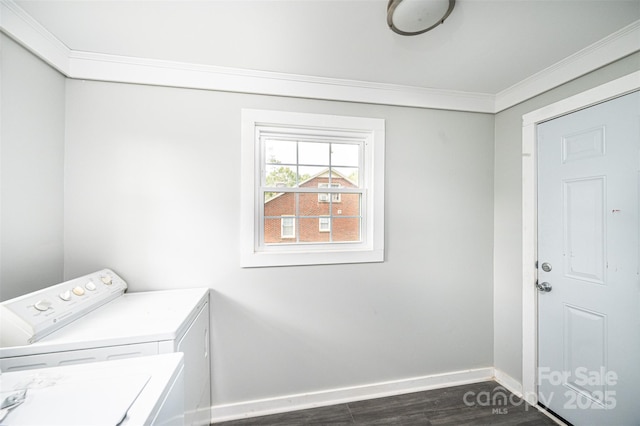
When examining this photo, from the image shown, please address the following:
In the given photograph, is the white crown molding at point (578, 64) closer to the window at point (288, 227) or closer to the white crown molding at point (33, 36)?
the window at point (288, 227)

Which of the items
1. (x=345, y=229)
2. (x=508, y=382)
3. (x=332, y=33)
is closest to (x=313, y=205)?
(x=345, y=229)

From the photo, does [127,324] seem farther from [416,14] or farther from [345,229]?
[416,14]

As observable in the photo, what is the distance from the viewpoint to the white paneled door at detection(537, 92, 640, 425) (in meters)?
1.38

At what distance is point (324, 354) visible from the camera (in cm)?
186

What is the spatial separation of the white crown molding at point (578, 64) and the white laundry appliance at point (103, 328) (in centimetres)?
281

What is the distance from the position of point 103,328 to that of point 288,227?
3.89 feet

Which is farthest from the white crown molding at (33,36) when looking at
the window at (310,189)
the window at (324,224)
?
the window at (324,224)

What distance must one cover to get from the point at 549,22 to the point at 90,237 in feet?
9.94

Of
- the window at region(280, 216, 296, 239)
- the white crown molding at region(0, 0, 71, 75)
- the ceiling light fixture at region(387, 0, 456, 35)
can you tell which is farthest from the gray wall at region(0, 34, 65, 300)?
the ceiling light fixture at region(387, 0, 456, 35)

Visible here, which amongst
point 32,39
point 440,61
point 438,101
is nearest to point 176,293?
point 32,39

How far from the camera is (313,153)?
1.97m

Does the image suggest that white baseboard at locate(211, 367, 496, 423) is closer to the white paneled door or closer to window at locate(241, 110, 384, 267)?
the white paneled door

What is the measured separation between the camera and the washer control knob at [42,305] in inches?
41.5

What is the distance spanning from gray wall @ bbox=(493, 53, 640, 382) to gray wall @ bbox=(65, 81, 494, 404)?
8 cm
